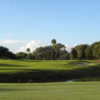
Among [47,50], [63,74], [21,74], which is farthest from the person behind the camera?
[47,50]

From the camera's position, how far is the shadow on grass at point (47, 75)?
41156mm

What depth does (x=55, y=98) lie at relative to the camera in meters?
15.5

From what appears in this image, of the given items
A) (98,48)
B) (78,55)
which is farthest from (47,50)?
(98,48)

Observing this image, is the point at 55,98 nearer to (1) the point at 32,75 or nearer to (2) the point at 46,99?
(2) the point at 46,99

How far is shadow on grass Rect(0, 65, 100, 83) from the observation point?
135ft

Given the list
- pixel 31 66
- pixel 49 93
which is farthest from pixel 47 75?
pixel 49 93

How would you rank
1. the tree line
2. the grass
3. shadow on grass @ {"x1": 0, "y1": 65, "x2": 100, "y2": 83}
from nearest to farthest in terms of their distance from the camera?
shadow on grass @ {"x1": 0, "y1": 65, "x2": 100, "y2": 83} < the grass < the tree line

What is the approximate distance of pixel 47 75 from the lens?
4491cm

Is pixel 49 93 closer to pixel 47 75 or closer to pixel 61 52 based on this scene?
pixel 47 75

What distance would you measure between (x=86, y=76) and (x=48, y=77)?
6566 mm

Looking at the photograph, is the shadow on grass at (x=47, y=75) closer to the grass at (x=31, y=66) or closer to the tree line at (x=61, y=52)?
the grass at (x=31, y=66)

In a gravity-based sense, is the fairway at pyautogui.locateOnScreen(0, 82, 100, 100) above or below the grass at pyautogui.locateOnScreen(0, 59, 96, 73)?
below

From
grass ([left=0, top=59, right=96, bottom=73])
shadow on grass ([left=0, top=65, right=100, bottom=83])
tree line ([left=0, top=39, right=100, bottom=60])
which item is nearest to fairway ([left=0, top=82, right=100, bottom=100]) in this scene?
shadow on grass ([left=0, top=65, right=100, bottom=83])

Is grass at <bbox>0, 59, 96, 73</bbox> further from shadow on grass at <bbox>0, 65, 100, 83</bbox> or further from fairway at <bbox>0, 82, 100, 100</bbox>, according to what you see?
fairway at <bbox>0, 82, 100, 100</bbox>
